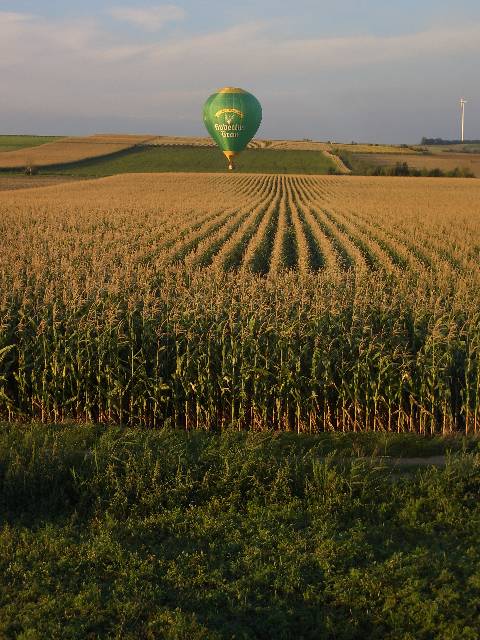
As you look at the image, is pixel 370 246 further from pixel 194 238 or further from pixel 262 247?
pixel 194 238

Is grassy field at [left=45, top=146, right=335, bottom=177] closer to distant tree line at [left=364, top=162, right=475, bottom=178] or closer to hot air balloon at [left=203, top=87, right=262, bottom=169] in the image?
distant tree line at [left=364, top=162, right=475, bottom=178]

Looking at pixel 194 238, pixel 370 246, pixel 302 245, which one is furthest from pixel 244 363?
pixel 194 238

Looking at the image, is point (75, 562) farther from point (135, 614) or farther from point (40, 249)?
point (40, 249)

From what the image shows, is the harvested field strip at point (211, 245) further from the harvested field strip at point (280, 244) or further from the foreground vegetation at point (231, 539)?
the foreground vegetation at point (231, 539)

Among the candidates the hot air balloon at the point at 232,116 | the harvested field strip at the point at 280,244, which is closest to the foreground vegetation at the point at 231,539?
the harvested field strip at the point at 280,244

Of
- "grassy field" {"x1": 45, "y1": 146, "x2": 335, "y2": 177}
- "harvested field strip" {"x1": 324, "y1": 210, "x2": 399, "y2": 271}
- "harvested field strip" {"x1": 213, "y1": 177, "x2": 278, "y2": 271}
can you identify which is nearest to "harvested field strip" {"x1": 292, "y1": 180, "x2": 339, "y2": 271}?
"harvested field strip" {"x1": 324, "y1": 210, "x2": 399, "y2": 271}

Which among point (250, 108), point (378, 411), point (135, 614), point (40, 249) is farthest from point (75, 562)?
point (250, 108)
